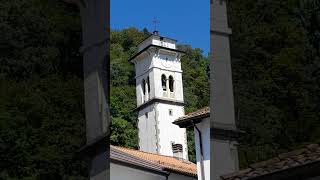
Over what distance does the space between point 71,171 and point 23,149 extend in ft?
1.26

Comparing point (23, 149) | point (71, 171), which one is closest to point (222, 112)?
point (71, 171)

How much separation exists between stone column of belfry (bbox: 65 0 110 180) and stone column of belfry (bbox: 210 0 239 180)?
2.73 feet

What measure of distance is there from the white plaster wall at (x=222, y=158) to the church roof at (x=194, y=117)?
183 cm

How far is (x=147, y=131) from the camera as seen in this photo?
722 centimetres

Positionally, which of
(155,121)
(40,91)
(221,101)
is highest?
(155,121)

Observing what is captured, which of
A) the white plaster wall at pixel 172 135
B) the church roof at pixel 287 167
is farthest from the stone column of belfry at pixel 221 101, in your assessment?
the white plaster wall at pixel 172 135

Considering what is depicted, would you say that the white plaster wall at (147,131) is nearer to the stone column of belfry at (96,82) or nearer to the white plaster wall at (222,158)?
the stone column of belfry at (96,82)

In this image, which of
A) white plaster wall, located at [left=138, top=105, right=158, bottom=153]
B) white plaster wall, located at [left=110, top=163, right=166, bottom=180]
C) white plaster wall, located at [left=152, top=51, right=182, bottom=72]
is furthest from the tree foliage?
white plaster wall, located at [left=152, top=51, right=182, bottom=72]

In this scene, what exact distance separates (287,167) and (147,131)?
344 centimetres

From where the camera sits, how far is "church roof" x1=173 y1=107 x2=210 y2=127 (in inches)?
246

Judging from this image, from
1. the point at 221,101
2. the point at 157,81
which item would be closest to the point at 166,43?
the point at 157,81

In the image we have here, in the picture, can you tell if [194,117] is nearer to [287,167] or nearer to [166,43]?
[166,43]

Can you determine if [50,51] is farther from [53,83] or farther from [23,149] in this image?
[23,149]

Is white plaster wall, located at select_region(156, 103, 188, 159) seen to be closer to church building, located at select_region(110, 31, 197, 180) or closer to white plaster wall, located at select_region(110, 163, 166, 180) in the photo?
church building, located at select_region(110, 31, 197, 180)
